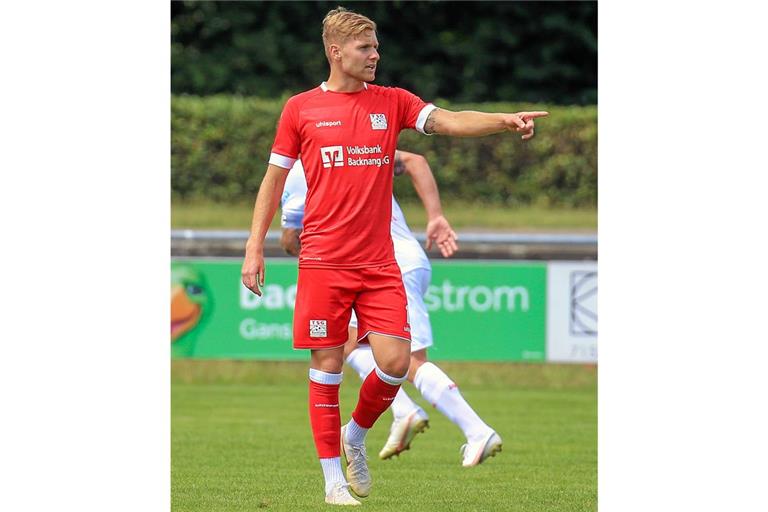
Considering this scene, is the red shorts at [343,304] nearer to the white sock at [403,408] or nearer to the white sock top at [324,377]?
the white sock top at [324,377]

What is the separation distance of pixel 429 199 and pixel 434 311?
590cm

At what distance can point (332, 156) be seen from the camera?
700 centimetres

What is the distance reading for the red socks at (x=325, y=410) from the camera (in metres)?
7.26

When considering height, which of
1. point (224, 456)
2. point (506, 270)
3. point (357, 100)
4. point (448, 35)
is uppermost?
point (448, 35)

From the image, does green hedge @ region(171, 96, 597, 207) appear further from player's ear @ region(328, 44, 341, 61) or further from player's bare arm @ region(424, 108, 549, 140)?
player's ear @ region(328, 44, 341, 61)

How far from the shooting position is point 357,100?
7.10 m

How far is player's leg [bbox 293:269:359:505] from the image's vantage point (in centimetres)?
714

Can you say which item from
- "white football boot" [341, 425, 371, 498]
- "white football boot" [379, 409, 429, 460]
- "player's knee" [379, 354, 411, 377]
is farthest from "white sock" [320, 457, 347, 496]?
"white football boot" [379, 409, 429, 460]

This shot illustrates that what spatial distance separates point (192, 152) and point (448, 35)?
6160 millimetres

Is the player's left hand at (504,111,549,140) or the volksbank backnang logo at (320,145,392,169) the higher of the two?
the player's left hand at (504,111,549,140)

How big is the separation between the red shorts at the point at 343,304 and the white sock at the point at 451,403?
1779 mm

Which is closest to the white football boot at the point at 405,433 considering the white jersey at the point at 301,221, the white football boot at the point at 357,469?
the white jersey at the point at 301,221

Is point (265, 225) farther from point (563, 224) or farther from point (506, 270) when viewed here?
point (563, 224)
